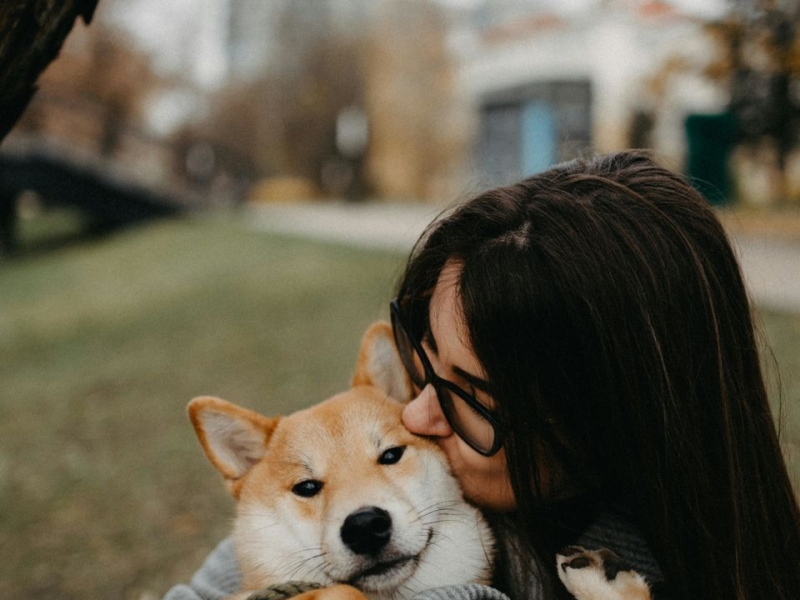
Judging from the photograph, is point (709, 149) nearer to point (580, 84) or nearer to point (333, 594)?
point (580, 84)

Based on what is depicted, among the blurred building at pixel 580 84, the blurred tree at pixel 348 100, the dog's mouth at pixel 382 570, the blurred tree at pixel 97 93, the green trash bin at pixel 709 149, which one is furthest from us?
the blurred tree at pixel 348 100

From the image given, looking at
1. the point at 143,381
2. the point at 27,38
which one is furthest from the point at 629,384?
the point at 143,381

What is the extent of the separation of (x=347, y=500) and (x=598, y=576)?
0.57m

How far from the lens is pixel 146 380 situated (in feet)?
25.1

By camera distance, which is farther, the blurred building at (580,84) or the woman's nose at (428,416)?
the blurred building at (580,84)

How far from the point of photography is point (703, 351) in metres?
1.57

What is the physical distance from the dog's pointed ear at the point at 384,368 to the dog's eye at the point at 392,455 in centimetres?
26

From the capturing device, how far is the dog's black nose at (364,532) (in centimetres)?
161

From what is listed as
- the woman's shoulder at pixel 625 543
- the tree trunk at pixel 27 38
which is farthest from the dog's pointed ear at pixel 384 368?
the tree trunk at pixel 27 38

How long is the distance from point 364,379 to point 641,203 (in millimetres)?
960

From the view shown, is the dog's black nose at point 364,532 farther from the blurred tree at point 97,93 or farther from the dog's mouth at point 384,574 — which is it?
the blurred tree at point 97,93

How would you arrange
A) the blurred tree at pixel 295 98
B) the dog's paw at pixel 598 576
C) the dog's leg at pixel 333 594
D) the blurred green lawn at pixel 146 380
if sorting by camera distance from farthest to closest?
the blurred tree at pixel 295 98 < the blurred green lawn at pixel 146 380 < the dog's paw at pixel 598 576 < the dog's leg at pixel 333 594

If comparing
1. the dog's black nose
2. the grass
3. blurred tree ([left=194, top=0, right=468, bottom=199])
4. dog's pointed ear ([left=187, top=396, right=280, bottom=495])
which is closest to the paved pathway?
dog's pointed ear ([left=187, top=396, right=280, bottom=495])

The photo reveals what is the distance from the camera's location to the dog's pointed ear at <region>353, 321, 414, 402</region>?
7.00 feet
